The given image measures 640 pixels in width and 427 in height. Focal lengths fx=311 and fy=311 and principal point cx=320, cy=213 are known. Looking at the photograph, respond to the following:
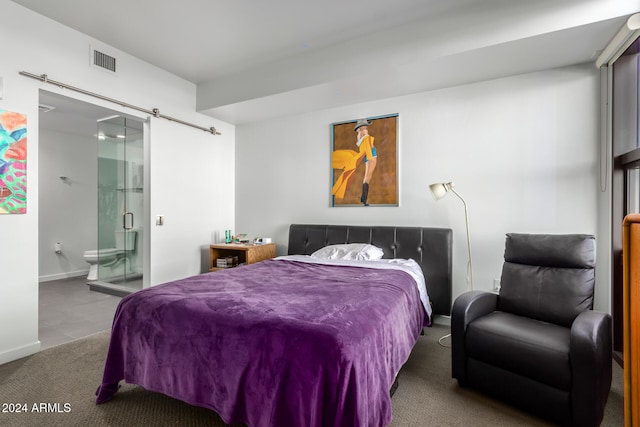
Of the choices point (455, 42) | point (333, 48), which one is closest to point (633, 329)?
point (455, 42)

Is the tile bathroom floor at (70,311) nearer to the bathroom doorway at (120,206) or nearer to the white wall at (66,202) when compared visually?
the bathroom doorway at (120,206)

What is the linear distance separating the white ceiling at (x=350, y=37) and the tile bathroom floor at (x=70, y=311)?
2883 mm

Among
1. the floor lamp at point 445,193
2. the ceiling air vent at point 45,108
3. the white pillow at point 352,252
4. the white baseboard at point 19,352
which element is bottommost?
the white baseboard at point 19,352

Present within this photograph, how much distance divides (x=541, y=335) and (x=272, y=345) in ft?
5.20

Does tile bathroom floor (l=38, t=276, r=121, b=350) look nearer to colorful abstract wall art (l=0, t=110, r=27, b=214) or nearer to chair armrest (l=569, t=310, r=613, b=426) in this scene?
colorful abstract wall art (l=0, t=110, r=27, b=214)

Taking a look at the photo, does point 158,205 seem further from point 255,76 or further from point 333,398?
point 333,398

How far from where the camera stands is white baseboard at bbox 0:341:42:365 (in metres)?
2.42

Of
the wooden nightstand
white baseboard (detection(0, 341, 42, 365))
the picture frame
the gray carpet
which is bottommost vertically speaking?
the gray carpet

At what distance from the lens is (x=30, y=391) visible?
2.03m

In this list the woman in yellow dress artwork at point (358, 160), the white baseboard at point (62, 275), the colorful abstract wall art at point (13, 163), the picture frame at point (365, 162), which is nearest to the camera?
the colorful abstract wall art at point (13, 163)

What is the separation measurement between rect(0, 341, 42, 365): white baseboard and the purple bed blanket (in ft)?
3.84

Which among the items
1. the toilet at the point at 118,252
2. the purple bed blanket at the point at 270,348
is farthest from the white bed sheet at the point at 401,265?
the toilet at the point at 118,252

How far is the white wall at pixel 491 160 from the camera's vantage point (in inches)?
107

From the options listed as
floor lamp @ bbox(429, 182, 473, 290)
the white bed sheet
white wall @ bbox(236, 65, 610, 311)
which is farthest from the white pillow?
floor lamp @ bbox(429, 182, 473, 290)
